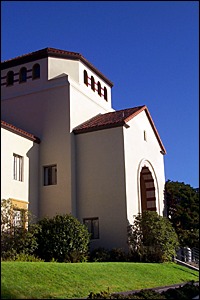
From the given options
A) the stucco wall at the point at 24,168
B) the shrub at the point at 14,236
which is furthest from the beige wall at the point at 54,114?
the shrub at the point at 14,236

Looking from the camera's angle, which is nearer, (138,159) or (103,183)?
(103,183)

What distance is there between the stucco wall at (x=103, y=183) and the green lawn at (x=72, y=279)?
3.80 metres

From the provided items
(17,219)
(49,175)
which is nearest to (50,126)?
(49,175)

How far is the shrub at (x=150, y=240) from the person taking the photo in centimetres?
2175

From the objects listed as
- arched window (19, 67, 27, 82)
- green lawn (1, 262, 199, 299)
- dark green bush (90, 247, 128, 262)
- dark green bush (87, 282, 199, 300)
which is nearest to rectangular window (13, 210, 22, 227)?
dark green bush (90, 247, 128, 262)

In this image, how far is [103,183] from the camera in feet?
77.2

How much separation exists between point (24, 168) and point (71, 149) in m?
2.89

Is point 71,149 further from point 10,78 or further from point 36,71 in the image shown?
point 10,78

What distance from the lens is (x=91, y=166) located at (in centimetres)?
2417

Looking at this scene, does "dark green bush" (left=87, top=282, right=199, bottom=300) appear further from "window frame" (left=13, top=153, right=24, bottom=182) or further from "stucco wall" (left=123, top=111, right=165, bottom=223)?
"window frame" (left=13, top=153, right=24, bottom=182)

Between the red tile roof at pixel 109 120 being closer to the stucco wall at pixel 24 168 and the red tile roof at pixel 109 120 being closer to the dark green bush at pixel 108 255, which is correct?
the stucco wall at pixel 24 168

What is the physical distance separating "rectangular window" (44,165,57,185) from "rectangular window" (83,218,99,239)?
2839 millimetres

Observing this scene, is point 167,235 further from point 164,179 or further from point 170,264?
point 164,179

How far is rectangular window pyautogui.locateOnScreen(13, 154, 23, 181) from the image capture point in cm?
2252
